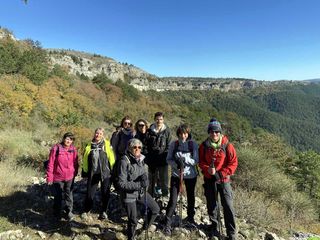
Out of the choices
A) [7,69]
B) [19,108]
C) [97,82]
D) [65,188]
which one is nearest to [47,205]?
[65,188]

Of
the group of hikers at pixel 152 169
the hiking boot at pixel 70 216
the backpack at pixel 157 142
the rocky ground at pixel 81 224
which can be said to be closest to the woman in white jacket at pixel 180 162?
the group of hikers at pixel 152 169

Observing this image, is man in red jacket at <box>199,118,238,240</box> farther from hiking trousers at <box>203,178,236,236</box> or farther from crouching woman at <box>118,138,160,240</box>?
crouching woman at <box>118,138,160,240</box>

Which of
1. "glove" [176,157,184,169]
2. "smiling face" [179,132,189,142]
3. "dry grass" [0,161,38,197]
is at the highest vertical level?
"smiling face" [179,132,189,142]

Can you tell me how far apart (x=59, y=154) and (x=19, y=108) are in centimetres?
1035

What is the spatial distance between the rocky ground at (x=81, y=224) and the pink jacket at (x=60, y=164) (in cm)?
74

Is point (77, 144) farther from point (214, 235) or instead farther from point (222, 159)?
point (222, 159)

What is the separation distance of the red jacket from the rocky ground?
106 cm

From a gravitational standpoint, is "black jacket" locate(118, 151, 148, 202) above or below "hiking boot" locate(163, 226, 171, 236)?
above

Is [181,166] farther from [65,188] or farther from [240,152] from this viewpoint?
[240,152]

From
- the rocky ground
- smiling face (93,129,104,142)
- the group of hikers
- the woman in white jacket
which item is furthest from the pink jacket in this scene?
the woman in white jacket

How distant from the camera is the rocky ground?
490 cm

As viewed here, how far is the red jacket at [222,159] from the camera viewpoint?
4664mm

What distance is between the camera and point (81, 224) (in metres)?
5.23

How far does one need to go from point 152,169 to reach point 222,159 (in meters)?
1.34
